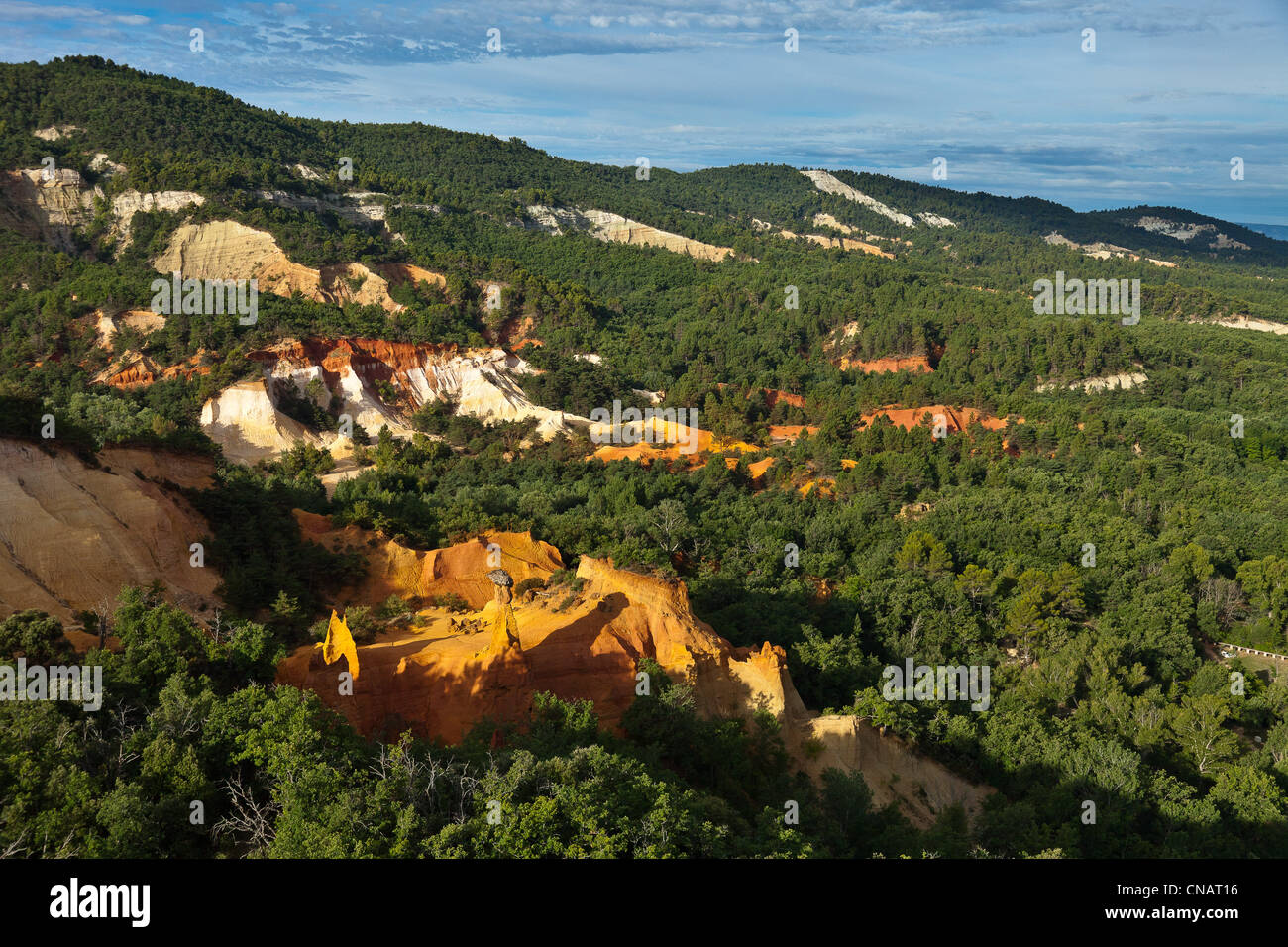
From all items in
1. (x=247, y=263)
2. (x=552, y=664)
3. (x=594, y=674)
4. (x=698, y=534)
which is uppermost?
(x=247, y=263)

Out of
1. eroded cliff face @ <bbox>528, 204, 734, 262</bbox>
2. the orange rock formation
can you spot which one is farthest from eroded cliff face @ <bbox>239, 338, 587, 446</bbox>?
eroded cliff face @ <bbox>528, 204, 734, 262</bbox>

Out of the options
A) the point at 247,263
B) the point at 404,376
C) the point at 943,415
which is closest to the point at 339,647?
the point at 404,376

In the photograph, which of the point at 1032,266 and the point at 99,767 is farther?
the point at 1032,266

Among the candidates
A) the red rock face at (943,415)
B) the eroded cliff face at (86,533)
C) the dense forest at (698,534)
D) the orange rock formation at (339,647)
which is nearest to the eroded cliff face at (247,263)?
the dense forest at (698,534)

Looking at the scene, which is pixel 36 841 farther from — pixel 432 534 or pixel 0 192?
pixel 0 192

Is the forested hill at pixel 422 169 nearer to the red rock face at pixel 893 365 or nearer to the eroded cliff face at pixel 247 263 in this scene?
the eroded cliff face at pixel 247 263

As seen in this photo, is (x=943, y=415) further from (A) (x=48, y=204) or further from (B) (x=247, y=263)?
(A) (x=48, y=204)

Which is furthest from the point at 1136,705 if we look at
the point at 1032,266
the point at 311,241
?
the point at 1032,266
